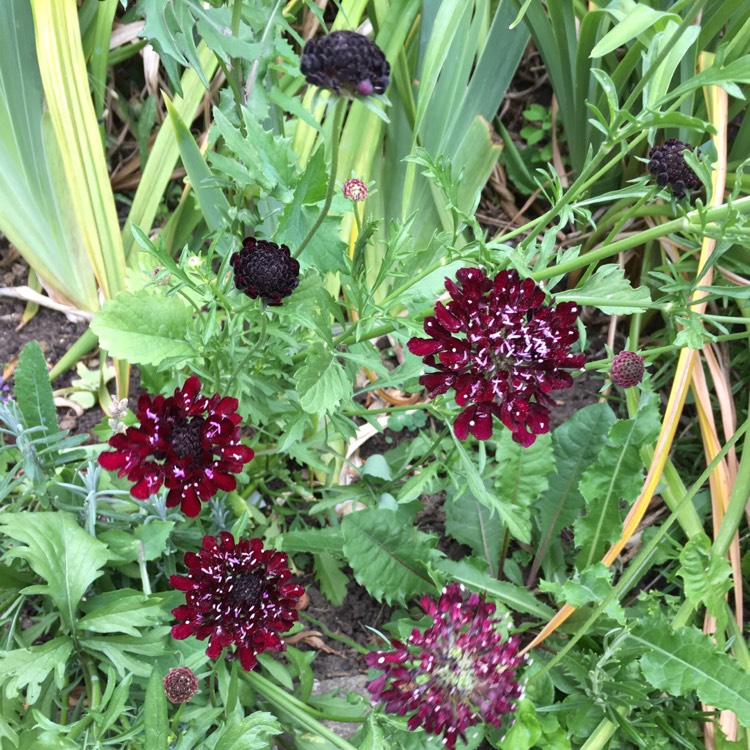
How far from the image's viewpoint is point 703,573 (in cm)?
139

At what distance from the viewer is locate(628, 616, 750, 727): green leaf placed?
129 centimetres

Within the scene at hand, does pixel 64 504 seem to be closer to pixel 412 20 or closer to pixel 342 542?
pixel 342 542

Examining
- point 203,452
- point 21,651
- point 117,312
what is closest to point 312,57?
point 203,452

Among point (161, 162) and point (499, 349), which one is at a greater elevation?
point (499, 349)

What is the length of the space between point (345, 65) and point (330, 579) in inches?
42.3

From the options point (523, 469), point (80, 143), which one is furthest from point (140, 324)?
point (523, 469)

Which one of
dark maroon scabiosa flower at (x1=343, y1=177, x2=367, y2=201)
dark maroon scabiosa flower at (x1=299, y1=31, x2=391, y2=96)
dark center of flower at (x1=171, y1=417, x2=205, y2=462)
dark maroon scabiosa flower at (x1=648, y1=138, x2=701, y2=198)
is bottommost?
dark center of flower at (x1=171, y1=417, x2=205, y2=462)

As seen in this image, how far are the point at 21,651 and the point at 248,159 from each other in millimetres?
848

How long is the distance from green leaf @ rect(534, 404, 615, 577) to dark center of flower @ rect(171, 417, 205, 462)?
844mm

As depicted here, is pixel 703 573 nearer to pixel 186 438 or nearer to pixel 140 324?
pixel 186 438

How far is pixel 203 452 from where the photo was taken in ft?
3.37

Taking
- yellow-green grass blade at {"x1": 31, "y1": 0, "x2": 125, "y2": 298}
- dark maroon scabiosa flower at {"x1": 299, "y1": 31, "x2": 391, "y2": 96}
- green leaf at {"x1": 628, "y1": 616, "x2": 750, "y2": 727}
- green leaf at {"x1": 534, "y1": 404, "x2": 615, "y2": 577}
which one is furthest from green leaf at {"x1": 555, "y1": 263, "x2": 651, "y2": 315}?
yellow-green grass blade at {"x1": 31, "y1": 0, "x2": 125, "y2": 298}

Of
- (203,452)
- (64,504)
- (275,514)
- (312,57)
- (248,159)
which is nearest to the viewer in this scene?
(312,57)

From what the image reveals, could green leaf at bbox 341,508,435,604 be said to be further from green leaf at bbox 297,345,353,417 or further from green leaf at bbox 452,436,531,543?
green leaf at bbox 297,345,353,417
